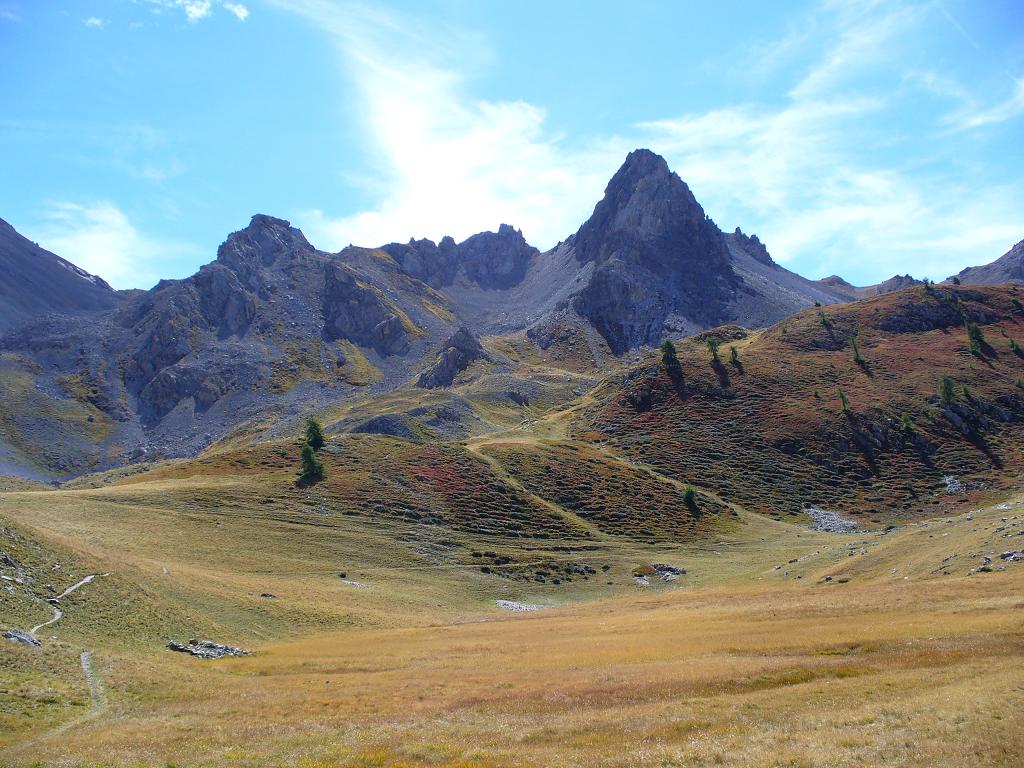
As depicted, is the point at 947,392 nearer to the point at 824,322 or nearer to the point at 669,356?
the point at 824,322

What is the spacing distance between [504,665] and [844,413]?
124m

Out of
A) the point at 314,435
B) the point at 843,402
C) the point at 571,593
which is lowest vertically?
the point at 571,593

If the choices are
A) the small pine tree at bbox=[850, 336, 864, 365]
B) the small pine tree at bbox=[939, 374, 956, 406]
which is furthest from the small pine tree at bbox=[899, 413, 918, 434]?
the small pine tree at bbox=[850, 336, 864, 365]

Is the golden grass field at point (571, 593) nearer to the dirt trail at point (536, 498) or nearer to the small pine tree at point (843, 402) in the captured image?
the dirt trail at point (536, 498)

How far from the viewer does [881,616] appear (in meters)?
38.2

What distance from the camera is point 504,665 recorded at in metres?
37.1

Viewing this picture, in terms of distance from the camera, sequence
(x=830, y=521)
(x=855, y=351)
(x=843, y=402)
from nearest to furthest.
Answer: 1. (x=830, y=521)
2. (x=843, y=402)
3. (x=855, y=351)

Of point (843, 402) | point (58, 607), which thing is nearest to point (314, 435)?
point (58, 607)

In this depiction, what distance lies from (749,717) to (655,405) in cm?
13483

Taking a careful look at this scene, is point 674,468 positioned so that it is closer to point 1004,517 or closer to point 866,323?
point 1004,517

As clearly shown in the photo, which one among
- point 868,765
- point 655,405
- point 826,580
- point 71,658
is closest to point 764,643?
point 868,765

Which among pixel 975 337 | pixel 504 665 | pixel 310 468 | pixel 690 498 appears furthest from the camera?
pixel 975 337

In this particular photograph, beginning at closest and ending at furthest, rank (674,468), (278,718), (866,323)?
(278,718) → (674,468) → (866,323)

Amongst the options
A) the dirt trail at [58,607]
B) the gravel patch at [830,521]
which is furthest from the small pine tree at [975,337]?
the dirt trail at [58,607]
